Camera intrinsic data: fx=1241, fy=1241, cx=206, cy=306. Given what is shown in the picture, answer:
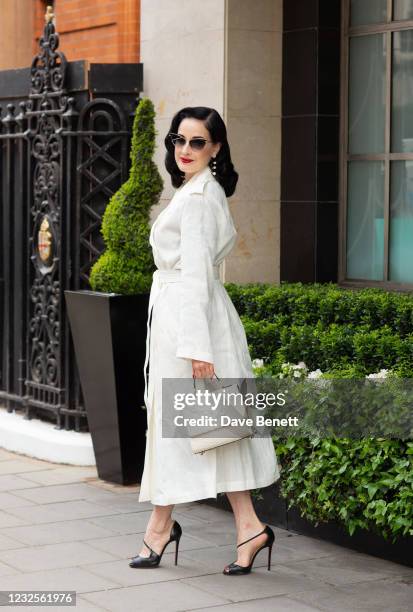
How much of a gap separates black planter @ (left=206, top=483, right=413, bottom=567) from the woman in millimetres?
605

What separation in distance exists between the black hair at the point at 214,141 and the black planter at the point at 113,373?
1.57 meters

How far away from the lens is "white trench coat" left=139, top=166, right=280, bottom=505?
18.6ft

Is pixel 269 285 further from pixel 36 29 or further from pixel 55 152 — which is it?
pixel 36 29

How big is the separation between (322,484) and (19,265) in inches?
166

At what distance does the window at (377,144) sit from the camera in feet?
26.5

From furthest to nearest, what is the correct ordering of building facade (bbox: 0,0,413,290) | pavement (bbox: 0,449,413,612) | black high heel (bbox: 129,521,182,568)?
building facade (bbox: 0,0,413,290) → black high heel (bbox: 129,521,182,568) → pavement (bbox: 0,449,413,612)

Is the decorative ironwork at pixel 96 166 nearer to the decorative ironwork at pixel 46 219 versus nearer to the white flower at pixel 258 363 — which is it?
the decorative ironwork at pixel 46 219

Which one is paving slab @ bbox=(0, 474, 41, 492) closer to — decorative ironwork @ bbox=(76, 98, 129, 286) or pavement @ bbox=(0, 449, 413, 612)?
pavement @ bbox=(0, 449, 413, 612)

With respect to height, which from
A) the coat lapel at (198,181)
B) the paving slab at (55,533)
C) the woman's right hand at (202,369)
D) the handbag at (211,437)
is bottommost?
the paving slab at (55,533)

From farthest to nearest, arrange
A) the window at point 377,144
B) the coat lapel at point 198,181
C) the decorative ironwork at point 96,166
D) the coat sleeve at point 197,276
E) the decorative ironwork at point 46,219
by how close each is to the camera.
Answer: the decorative ironwork at point 46,219 < the decorative ironwork at point 96,166 < the window at point 377,144 < the coat lapel at point 198,181 < the coat sleeve at point 197,276

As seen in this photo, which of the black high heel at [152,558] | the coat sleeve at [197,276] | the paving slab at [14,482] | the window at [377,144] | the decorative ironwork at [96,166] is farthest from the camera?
the decorative ironwork at [96,166]

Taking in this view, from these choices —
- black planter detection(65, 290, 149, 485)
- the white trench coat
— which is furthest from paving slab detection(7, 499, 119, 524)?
the white trench coat

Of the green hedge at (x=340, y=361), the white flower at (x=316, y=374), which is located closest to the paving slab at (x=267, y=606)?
the green hedge at (x=340, y=361)

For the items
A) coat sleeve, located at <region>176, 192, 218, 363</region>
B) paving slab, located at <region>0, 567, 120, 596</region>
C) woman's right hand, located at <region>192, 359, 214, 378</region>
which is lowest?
paving slab, located at <region>0, 567, 120, 596</region>
